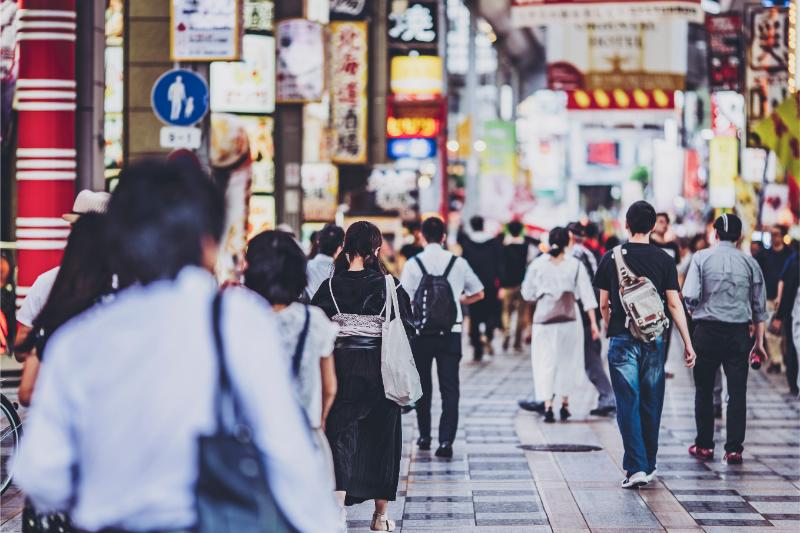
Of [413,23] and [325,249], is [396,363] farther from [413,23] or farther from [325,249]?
[413,23]

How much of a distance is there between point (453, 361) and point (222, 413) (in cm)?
889

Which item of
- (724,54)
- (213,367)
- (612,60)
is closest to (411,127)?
(724,54)

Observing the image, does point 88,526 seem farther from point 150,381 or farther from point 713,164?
point 713,164

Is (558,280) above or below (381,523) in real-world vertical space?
above

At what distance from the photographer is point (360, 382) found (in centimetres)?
843

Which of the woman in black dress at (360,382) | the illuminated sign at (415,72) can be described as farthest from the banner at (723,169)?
the woman in black dress at (360,382)

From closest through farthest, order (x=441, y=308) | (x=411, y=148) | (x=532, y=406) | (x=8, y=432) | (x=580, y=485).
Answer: (x=8, y=432) < (x=580, y=485) < (x=441, y=308) < (x=532, y=406) < (x=411, y=148)

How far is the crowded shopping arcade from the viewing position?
332cm

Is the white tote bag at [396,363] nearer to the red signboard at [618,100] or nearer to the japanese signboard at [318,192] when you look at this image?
the red signboard at [618,100]

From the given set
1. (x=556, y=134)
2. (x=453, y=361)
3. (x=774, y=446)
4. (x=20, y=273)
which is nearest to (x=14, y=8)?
(x=20, y=273)

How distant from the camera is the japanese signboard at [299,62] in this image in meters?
26.9

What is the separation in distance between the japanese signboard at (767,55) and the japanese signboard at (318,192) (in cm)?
943

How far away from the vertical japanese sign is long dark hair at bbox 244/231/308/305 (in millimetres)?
29833

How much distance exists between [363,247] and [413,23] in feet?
99.9
